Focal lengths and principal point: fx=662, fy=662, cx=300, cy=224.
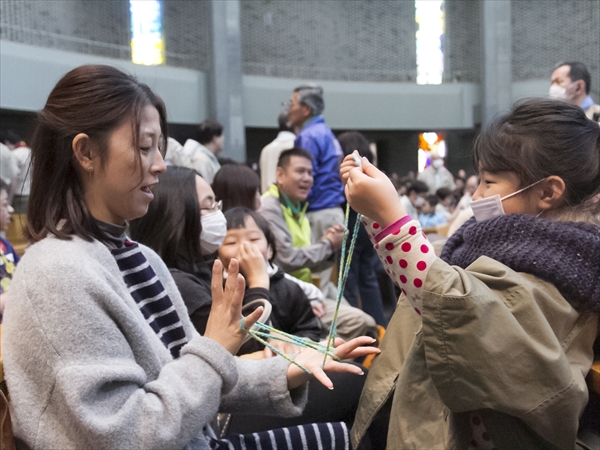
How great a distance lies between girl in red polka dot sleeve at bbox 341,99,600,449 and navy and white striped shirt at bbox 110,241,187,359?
486mm

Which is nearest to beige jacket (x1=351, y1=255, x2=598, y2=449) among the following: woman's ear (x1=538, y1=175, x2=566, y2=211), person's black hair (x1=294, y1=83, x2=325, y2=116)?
woman's ear (x1=538, y1=175, x2=566, y2=211)

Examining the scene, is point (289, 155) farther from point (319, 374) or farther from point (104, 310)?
point (104, 310)

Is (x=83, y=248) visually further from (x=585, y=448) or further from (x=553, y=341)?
(x=585, y=448)

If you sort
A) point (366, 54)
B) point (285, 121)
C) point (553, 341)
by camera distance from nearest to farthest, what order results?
point (553, 341)
point (285, 121)
point (366, 54)

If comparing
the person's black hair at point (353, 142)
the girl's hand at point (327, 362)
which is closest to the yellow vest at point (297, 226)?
the person's black hair at point (353, 142)

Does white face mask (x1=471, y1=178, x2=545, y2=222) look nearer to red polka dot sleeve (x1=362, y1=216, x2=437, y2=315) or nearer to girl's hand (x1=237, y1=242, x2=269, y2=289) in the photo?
red polka dot sleeve (x1=362, y1=216, x2=437, y2=315)

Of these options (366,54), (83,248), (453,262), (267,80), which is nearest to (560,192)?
(453,262)

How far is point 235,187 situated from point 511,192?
2.16 m

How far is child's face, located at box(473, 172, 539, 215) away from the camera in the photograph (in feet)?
5.23

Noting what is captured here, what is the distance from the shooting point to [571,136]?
1569 millimetres

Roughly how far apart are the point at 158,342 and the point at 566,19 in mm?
15767

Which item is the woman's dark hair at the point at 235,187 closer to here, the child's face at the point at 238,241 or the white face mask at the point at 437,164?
the child's face at the point at 238,241

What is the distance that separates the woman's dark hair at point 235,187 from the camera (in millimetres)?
3566

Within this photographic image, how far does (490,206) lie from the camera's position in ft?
5.26
